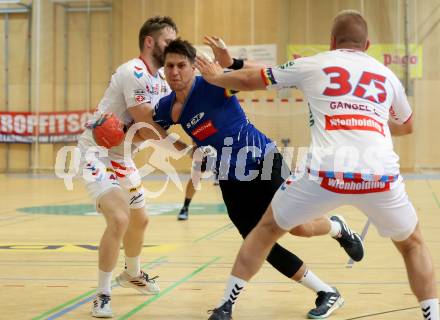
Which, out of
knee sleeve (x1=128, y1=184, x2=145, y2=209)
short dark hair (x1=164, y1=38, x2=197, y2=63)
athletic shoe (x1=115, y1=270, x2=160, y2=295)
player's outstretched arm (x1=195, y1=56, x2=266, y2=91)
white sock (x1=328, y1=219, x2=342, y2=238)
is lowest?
athletic shoe (x1=115, y1=270, x2=160, y2=295)

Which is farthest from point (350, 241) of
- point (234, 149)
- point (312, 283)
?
point (234, 149)

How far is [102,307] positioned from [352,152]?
2.25 m

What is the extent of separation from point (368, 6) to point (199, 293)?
1864cm

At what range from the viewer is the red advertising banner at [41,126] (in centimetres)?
2512

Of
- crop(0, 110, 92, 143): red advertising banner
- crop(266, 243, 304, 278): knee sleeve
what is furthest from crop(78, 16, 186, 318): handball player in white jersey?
crop(0, 110, 92, 143): red advertising banner

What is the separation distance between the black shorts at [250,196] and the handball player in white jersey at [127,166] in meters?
0.75

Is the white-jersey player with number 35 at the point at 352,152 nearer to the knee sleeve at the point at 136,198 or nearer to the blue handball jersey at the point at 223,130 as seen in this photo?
the blue handball jersey at the point at 223,130

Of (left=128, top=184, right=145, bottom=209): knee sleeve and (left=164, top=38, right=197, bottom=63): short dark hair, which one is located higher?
(left=164, top=38, right=197, bottom=63): short dark hair

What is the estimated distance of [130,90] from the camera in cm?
580

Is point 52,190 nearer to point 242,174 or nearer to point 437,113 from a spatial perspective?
point 437,113

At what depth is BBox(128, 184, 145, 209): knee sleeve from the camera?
19.6 ft

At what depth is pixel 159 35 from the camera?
6.00 m

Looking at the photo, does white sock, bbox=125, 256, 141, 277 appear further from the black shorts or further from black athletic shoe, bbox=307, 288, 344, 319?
black athletic shoe, bbox=307, 288, 344, 319

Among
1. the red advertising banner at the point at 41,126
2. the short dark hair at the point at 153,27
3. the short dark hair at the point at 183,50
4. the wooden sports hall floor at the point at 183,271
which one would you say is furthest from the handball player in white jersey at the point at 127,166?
the red advertising banner at the point at 41,126
